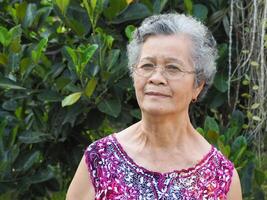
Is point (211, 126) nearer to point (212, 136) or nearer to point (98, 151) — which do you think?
point (212, 136)

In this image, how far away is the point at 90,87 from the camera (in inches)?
148

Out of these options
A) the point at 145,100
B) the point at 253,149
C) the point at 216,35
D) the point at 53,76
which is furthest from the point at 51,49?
the point at 145,100

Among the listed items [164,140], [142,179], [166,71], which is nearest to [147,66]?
[166,71]

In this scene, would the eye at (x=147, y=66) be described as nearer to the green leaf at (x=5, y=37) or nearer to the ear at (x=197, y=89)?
the ear at (x=197, y=89)

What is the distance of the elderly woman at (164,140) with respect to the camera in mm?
2850

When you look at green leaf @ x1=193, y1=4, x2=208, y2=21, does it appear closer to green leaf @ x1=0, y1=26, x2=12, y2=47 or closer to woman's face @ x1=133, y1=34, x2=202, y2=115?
green leaf @ x1=0, y1=26, x2=12, y2=47

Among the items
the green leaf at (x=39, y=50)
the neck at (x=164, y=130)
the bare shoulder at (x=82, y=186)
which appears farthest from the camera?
the green leaf at (x=39, y=50)

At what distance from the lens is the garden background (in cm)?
384

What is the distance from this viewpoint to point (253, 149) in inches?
164

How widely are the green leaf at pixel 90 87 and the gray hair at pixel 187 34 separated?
2.43 ft

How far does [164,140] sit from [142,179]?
17 centimetres

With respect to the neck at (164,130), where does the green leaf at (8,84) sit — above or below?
above

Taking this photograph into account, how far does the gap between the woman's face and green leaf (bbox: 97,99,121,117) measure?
0.97 metres

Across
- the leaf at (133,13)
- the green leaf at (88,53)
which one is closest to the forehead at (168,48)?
the green leaf at (88,53)
